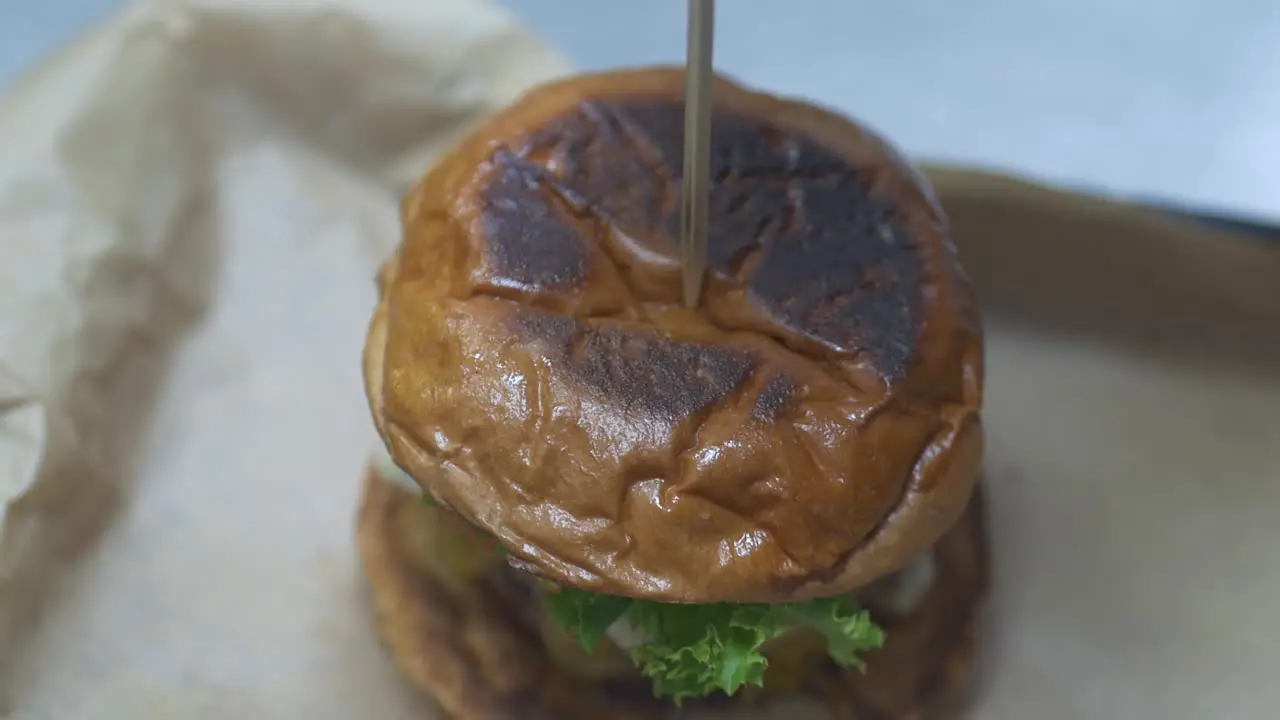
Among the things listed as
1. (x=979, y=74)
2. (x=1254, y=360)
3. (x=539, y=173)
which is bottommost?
(x=1254, y=360)

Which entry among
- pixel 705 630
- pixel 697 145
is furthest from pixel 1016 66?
pixel 705 630

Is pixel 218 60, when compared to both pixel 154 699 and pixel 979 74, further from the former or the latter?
pixel 979 74

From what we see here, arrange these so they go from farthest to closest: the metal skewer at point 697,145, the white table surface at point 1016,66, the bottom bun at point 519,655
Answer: the white table surface at point 1016,66 → the bottom bun at point 519,655 → the metal skewer at point 697,145

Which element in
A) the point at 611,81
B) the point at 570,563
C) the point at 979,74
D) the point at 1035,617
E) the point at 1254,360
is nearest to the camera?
the point at 570,563

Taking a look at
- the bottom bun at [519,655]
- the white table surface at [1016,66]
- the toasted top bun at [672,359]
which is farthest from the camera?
the white table surface at [1016,66]

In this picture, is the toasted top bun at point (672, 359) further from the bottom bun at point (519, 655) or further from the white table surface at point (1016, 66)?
the white table surface at point (1016, 66)

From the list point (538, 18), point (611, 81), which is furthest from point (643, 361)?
point (538, 18)

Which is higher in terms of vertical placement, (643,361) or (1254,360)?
(643,361)

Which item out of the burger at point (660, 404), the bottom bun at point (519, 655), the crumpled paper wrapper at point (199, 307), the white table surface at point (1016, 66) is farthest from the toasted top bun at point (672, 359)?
the white table surface at point (1016, 66)

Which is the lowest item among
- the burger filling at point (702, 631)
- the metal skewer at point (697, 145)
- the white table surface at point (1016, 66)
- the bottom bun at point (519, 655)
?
the bottom bun at point (519, 655)
